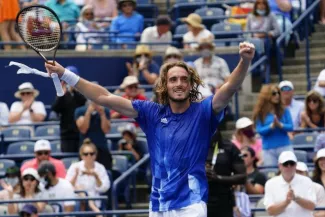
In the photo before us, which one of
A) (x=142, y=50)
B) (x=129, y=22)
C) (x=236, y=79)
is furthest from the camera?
(x=129, y=22)

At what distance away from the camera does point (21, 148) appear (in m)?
16.3

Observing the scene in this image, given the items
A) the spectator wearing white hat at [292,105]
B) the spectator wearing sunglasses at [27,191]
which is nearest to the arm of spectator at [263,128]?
the spectator wearing white hat at [292,105]

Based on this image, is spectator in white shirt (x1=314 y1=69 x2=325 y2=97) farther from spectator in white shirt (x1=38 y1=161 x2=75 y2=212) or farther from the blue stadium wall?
spectator in white shirt (x1=38 y1=161 x2=75 y2=212)

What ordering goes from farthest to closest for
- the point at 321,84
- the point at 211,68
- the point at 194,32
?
1. the point at 194,32
2. the point at 211,68
3. the point at 321,84

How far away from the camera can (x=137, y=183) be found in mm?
16000

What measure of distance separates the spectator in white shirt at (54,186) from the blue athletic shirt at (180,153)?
5.11 meters

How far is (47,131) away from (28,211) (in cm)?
384

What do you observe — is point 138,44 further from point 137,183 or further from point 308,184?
point 308,184

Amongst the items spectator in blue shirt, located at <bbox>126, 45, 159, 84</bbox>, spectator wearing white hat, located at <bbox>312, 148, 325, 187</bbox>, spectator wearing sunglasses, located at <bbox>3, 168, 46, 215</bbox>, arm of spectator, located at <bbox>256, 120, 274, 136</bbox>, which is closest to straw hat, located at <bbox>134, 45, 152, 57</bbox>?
spectator in blue shirt, located at <bbox>126, 45, 159, 84</bbox>

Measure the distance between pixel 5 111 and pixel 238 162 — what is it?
6.38 m

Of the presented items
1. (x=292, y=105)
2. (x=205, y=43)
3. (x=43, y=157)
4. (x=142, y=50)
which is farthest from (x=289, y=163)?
(x=142, y=50)

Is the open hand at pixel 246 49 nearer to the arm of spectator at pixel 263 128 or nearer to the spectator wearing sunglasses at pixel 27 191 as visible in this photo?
the spectator wearing sunglasses at pixel 27 191

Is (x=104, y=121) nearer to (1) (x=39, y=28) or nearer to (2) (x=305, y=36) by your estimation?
(2) (x=305, y=36)

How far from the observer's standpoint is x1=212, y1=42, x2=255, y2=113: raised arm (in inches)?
343
